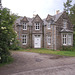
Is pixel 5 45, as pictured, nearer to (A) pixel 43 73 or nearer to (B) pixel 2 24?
(B) pixel 2 24

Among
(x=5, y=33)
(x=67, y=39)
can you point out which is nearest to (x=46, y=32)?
(x=67, y=39)

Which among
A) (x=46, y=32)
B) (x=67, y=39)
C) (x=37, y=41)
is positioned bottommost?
(x=37, y=41)

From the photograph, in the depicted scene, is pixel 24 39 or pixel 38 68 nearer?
pixel 38 68

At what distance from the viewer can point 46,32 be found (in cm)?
2016

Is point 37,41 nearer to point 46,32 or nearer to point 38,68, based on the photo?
point 46,32

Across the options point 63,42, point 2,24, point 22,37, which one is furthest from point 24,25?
point 2,24

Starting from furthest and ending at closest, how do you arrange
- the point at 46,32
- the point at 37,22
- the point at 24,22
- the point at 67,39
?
the point at 37,22 → the point at 24,22 → the point at 46,32 → the point at 67,39

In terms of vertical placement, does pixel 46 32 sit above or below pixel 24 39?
above

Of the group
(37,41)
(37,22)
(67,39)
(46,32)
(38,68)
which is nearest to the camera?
(38,68)

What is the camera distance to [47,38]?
19.9m

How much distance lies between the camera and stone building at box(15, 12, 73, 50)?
18484mm

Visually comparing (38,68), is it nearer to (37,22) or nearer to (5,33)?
(5,33)

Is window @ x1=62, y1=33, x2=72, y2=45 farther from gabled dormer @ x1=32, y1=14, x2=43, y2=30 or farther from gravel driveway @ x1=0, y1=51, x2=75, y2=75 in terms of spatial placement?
gravel driveway @ x1=0, y1=51, x2=75, y2=75

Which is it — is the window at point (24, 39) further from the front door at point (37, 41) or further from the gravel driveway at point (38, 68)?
the gravel driveway at point (38, 68)
